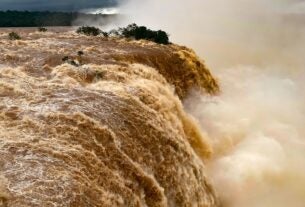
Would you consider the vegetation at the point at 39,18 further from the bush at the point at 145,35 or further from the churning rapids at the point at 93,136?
the churning rapids at the point at 93,136

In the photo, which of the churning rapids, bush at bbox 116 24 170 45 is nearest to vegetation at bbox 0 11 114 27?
bush at bbox 116 24 170 45

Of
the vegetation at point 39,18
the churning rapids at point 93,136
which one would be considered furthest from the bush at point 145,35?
the vegetation at point 39,18

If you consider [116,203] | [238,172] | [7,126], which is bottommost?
[238,172]

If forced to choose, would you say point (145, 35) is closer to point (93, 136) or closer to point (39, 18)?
point (93, 136)

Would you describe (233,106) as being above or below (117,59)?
below

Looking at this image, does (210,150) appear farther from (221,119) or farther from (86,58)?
(86,58)

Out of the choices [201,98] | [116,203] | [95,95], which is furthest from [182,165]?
[201,98]
